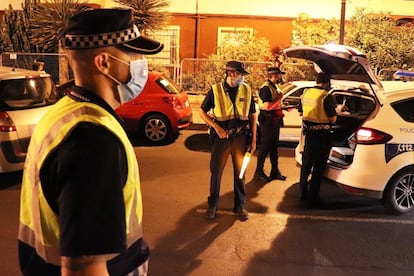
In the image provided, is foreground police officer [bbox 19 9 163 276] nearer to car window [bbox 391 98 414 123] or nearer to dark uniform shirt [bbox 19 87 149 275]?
dark uniform shirt [bbox 19 87 149 275]

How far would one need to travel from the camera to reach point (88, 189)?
146 cm

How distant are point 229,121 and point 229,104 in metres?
0.19

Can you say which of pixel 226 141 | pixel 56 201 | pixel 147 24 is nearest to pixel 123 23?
pixel 56 201

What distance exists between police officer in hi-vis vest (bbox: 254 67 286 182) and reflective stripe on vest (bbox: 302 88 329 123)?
1.23 metres

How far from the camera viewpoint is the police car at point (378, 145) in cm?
588

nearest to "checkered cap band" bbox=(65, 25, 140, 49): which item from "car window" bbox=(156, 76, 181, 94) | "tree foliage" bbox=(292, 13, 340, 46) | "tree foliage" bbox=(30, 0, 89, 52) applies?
"car window" bbox=(156, 76, 181, 94)

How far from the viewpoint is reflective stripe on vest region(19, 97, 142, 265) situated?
63.2 inches

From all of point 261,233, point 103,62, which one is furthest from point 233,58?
point 103,62

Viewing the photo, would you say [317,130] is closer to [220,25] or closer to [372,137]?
[372,137]

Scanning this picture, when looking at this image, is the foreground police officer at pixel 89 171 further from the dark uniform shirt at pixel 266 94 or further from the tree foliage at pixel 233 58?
the tree foliage at pixel 233 58

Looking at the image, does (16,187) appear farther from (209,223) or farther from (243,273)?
(243,273)

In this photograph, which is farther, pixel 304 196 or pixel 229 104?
pixel 304 196

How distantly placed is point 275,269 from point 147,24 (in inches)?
470

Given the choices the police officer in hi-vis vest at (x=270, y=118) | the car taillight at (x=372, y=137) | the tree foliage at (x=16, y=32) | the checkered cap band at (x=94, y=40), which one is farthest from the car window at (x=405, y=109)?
the tree foliage at (x=16, y=32)
